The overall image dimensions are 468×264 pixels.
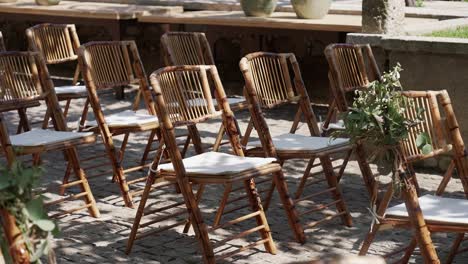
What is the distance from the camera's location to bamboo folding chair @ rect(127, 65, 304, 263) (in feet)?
17.4

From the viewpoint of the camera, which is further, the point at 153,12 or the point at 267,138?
the point at 153,12

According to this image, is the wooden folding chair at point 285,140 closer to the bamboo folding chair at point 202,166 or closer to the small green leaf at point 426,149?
the bamboo folding chair at point 202,166

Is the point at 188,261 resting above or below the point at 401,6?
below

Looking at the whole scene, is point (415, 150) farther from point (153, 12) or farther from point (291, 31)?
point (153, 12)

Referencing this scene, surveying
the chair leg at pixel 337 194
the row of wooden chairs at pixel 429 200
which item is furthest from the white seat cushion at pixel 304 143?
the row of wooden chairs at pixel 429 200

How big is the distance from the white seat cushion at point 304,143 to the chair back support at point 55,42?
8.11 feet

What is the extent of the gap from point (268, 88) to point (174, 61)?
1.21 m

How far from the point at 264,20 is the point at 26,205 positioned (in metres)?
7.33

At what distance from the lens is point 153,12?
11477 millimetres

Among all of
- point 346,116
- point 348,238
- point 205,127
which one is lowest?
point 205,127

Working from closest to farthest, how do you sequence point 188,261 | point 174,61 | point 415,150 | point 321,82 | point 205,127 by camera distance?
point 415,150 < point 188,261 < point 174,61 < point 205,127 < point 321,82

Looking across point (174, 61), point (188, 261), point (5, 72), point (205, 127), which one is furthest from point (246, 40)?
point (188, 261)

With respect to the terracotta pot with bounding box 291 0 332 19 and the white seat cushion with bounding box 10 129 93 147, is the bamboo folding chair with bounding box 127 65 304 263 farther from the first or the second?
the terracotta pot with bounding box 291 0 332 19

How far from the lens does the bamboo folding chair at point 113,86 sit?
22.1 ft
